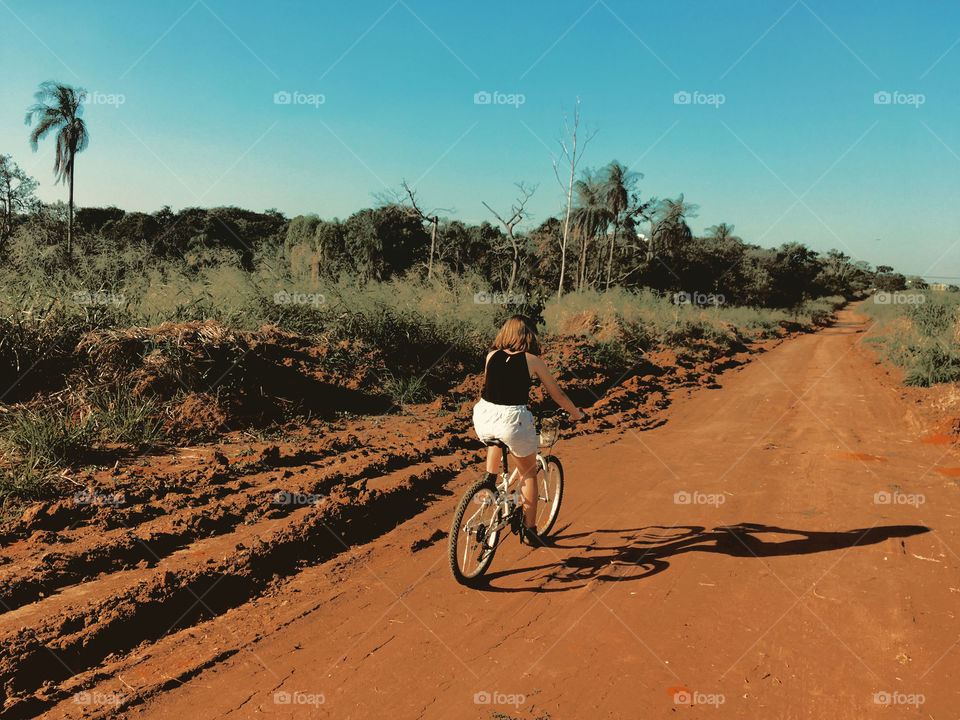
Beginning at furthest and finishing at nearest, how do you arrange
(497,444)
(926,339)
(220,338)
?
1. (926,339)
2. (220,338)
3. (497,444)

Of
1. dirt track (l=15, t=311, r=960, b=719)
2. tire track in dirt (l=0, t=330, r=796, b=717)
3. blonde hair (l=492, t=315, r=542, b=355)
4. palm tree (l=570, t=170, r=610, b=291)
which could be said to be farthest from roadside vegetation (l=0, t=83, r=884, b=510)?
palm tree (l=570, t=170, r=610, b=291)

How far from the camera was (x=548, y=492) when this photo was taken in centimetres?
474

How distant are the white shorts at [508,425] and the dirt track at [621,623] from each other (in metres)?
0.99

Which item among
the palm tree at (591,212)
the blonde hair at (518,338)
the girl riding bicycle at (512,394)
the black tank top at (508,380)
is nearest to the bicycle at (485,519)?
the girl riding bicycle at (512,394)

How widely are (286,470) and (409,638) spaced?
9.73ft

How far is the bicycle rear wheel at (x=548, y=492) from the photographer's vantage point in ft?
15.2

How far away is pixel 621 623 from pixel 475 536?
1112mm

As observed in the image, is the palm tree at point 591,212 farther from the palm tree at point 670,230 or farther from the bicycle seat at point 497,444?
the bicycle seat at point 497,444

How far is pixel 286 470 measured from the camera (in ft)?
18.9

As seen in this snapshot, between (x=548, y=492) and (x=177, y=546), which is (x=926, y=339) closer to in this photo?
(x=548, y=492)

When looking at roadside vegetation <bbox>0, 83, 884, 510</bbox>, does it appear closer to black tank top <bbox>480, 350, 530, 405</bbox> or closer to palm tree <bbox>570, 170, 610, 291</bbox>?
black tank top <bbox>480, 350, 530, 405</bbox>

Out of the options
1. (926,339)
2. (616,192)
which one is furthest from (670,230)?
(926,339)

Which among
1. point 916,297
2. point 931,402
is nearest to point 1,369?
point 931,402

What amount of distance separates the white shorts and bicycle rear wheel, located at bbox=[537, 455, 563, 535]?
688 millimetres
